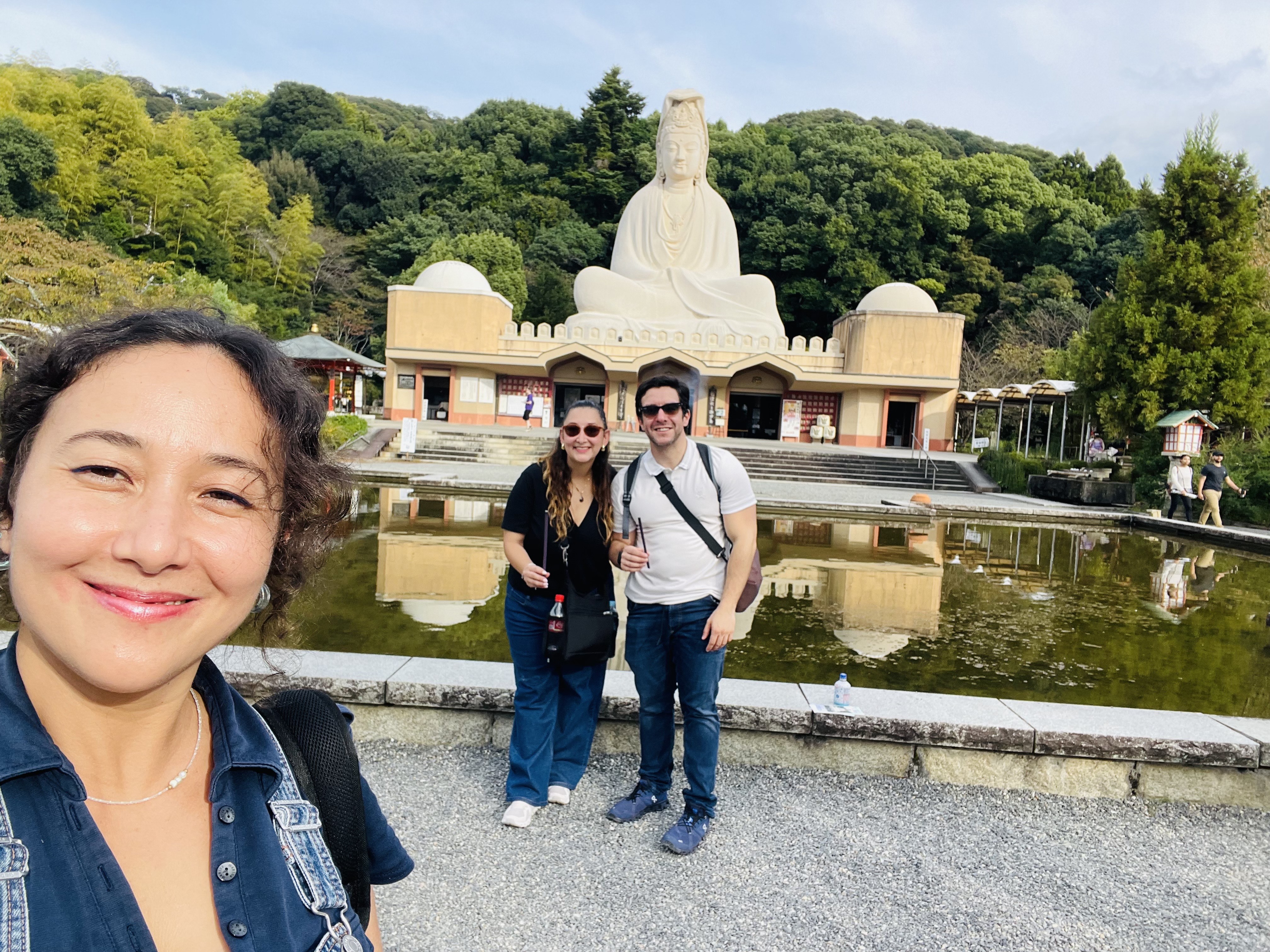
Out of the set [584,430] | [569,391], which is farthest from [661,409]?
[569,391]

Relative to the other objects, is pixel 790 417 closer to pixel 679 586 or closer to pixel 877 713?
pixel 877 713

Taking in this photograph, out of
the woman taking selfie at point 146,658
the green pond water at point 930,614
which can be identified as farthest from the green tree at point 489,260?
the woman taking selfie at point 146,658

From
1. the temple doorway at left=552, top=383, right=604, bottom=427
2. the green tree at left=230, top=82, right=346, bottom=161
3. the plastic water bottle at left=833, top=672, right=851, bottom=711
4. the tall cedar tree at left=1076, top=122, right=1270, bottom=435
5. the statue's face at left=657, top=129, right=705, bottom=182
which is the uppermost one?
the green tree at left=230, top=82, right=346, bottom=161

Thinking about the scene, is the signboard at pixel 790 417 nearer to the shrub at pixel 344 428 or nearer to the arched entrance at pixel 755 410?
the arched entrance at pixel 755 410

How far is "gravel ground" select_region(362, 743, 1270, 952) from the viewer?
2.25 metres

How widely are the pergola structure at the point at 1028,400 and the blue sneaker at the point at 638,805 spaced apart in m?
17.9

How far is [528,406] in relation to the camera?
25.4 m

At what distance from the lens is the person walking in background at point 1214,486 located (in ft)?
39.5

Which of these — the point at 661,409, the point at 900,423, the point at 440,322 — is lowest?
the point at 661,409

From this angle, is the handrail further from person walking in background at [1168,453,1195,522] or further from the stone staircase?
→ person walking in background at [1168,453,1195,522]

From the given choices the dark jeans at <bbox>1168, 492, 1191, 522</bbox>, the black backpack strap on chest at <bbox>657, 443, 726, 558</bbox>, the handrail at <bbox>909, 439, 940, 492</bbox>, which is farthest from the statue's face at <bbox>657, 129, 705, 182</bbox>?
the black backpack strap on chest at <bbox>657, 443, 726, 558</bbox>

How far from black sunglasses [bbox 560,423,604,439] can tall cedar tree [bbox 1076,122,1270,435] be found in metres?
16.1

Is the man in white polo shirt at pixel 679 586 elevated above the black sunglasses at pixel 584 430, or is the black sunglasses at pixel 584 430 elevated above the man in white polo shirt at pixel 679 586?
the black sunglasses at pixel 584 430

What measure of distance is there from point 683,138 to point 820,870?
26.3 m
